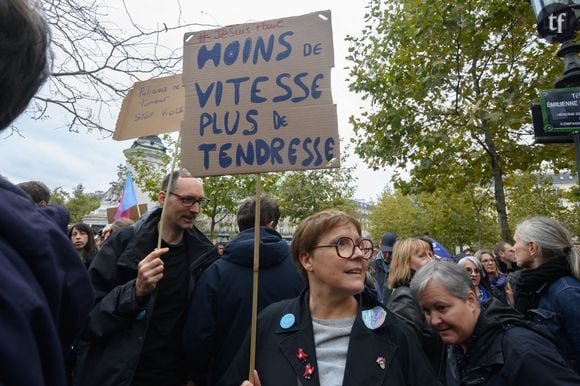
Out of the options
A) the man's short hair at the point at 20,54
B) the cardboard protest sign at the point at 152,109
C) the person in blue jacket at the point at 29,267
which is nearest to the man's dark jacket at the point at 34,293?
the person in blue jacket at the point at 29,267

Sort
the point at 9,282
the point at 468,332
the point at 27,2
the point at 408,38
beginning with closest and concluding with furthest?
the point at 9,282 → the point at 27,2 → the point at 468,332 → the point at 408,38

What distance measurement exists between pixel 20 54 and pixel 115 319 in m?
1.86

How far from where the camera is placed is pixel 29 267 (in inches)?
31.3

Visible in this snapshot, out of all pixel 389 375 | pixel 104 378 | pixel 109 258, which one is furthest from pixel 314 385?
pixel 109 258

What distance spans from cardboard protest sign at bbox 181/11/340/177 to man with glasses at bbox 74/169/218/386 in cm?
30

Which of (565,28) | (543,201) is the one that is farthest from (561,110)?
(543,201)

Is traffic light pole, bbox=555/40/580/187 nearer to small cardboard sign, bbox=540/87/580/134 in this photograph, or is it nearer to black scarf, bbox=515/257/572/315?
small cardboard sign, bbox=540/87/580/134

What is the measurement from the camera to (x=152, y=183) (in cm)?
1734

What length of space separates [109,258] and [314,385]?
1598 mm

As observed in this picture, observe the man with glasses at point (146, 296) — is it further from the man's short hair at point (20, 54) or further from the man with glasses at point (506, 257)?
the man with glasses at point (506, 257)

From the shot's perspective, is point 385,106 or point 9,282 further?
point 385,106

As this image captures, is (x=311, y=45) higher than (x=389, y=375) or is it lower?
higher

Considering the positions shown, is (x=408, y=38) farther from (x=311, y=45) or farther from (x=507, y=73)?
(x=311, y=45)

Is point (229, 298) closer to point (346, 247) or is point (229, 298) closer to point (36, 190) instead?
point (346, 247)
